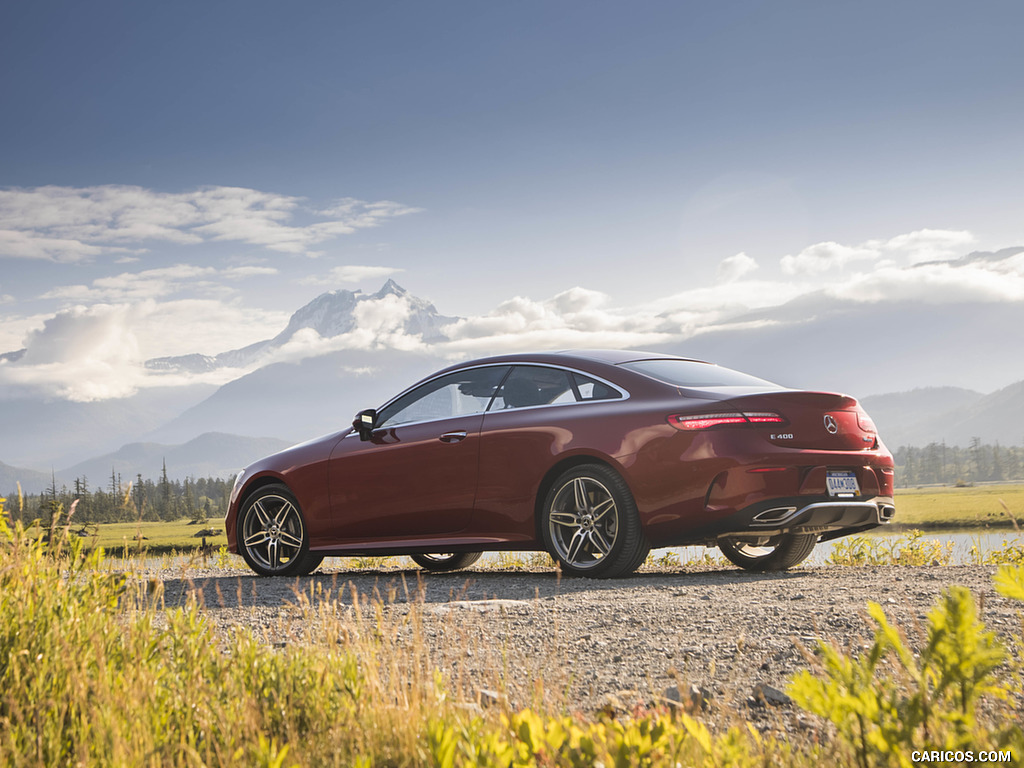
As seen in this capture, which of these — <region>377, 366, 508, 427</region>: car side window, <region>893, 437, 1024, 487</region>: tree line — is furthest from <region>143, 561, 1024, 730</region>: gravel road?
<region>893, 437, 1024, 487</region>: tree line

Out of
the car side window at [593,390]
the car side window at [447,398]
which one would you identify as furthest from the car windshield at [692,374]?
the car side window at [447,398]

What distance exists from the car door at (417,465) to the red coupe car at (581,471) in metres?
0.01

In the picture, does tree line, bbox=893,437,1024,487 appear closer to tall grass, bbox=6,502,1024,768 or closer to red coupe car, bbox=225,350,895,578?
red coupe car, bbox=225,350,895,578

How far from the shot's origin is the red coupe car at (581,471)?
545 centimetres

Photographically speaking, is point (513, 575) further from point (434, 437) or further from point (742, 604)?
point (742, 604)

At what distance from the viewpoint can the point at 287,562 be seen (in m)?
7.54

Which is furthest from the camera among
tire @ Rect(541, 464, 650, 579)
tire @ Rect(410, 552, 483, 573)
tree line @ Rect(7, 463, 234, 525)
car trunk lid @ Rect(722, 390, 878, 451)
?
tire @ Rect(410, 552, 483, 573)

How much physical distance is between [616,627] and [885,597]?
1.59 meters

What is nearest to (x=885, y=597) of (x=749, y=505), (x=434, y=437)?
(x=749, y=505)

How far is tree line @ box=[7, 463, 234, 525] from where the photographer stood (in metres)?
3.94

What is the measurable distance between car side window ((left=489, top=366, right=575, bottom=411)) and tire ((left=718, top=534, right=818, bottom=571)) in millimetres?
1751

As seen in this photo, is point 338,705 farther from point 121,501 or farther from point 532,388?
point 532,388

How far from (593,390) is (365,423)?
6.59 ft

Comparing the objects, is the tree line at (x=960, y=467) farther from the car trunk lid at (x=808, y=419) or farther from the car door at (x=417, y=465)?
the car door at (x=417, y=465)
